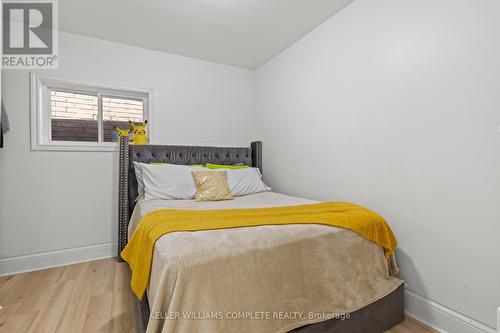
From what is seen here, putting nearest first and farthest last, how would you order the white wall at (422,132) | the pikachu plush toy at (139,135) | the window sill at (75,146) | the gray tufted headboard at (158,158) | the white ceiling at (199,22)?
the white wall at (422,132) → the white ceiling at (199,22) → the window sill at (75,146) → the gray tufted headboard at (158,158) → the pikachu plush toy at (139,135)

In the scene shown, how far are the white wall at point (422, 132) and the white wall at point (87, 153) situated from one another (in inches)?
58.1

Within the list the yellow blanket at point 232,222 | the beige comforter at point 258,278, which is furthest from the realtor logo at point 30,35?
the beige comforter at point 258,278

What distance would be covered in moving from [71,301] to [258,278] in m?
1.68

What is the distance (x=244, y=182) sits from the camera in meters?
2.73

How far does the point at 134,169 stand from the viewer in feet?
8.84

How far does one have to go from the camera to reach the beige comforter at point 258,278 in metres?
0.95

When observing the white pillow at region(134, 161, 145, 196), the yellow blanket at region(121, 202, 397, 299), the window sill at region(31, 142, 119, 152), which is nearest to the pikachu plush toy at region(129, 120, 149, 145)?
the window sill at region(31, 142, 119, 152)

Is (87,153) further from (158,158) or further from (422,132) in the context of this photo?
(422,132)

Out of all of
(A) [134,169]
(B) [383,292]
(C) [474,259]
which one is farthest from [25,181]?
(C) [474,259]

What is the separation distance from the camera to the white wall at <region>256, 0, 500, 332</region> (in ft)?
4.54

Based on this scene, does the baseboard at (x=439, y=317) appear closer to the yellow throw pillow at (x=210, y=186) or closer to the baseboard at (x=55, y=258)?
the yellow throw pillow at (x=210, y=186)

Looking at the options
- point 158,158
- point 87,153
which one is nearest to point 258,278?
point 158,158

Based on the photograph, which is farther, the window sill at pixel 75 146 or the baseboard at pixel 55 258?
the window sill at pixel 75 146

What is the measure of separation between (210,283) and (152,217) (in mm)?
726
